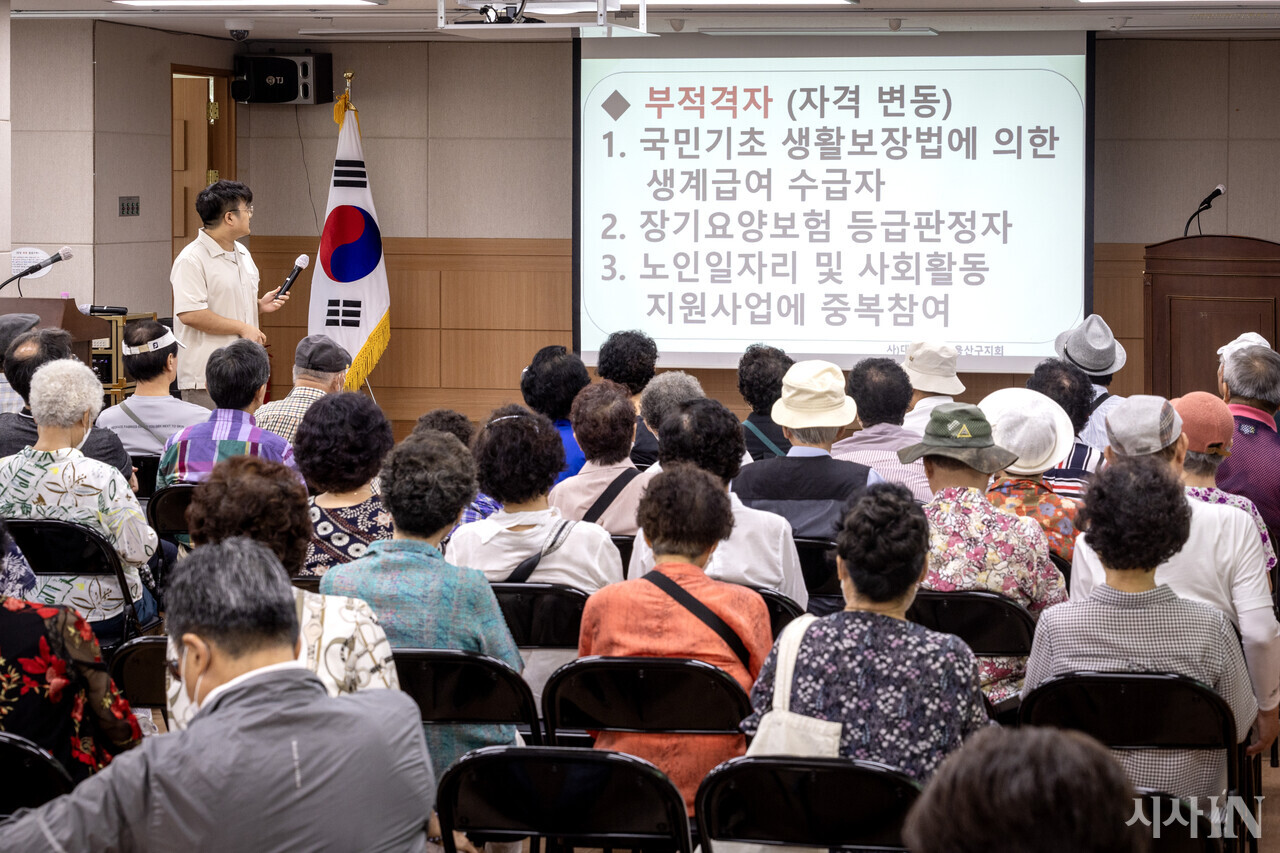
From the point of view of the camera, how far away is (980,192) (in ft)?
25.2

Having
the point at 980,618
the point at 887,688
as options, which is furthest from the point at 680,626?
the point at 980,618

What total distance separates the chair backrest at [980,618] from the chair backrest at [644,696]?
59 centimetres

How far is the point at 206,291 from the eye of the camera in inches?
251

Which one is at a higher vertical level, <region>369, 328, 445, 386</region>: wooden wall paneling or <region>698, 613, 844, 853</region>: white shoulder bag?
<region>369, 328, 445, 386</region>: wooden wall paneling

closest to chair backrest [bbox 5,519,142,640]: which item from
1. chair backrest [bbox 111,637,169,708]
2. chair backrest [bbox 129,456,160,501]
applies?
chair backrest [bbox 111,637,169,708]

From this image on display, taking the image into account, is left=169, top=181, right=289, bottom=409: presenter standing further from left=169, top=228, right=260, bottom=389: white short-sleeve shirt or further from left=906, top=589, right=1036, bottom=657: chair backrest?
left=906, top=589, right=1036, bottom=657: chair backrest

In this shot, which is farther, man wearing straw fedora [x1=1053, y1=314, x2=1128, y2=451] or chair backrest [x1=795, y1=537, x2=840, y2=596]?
man wearing straw fedora [x1=1053, y1=314, x2=1128, y2=451]

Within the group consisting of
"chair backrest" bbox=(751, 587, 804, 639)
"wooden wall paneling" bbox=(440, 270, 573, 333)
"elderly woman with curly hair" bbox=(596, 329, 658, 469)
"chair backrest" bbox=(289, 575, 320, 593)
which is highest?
"wooden wall paneling" bbox=(440, 270, 573, 333)

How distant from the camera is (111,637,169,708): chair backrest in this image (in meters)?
2.66

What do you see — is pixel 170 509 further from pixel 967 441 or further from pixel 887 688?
pixel 887 688

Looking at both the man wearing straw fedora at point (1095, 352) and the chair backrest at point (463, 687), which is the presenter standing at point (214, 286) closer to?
the man wearing straw fedora at point (1095, 352)

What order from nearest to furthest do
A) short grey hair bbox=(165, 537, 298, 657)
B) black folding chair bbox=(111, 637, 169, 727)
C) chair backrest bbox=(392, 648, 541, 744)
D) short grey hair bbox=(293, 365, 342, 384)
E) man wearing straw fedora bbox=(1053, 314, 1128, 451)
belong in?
short grey hair bbox=(165, 537, 298, 657) < chair backrest bbox=(392, 648, 541, 744) < black folding chair bbox=(111, 637, 169, 727) < short grey hair bbox=(293, 365, 342, 384) < man wearing straw fedora bbox=(1053, 314, 1128, 451)

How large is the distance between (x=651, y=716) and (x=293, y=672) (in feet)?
3.18

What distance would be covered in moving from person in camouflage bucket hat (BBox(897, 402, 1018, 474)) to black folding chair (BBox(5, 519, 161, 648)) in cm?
217
